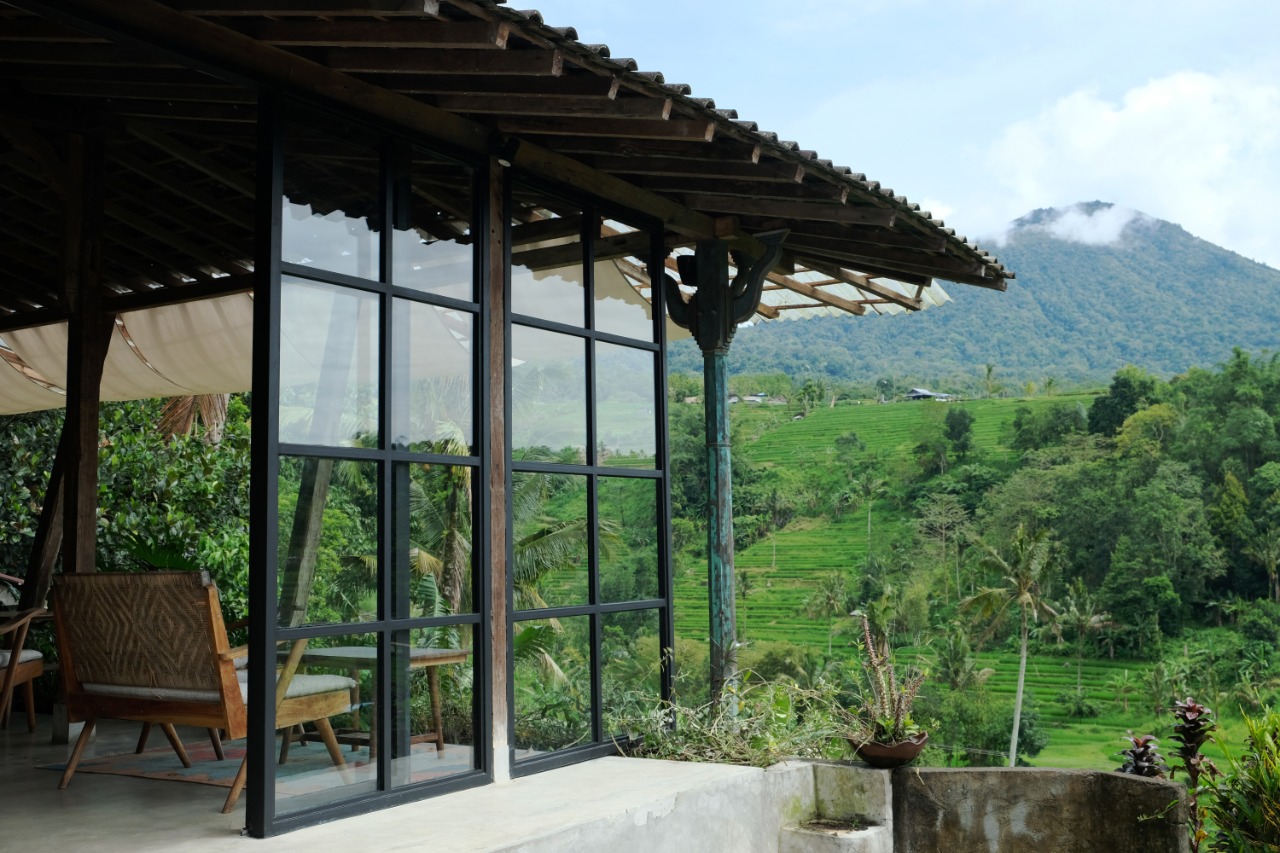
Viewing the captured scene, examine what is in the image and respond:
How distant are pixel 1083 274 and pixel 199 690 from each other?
88350 mm

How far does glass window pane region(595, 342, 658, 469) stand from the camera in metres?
5.07

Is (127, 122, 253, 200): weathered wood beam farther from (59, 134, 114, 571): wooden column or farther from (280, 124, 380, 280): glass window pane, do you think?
(280, 124, 380, 280): glass window pane

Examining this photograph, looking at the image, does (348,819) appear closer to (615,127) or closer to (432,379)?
(432,379)

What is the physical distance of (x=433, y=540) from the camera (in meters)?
4.11

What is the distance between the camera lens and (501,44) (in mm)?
3363

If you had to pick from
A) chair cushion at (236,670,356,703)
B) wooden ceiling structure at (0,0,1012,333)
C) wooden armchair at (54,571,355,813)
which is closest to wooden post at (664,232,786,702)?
wooden ceiling structure at (0,0,1012,333)

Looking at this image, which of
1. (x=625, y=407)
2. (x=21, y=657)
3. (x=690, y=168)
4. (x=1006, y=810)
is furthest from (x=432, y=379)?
(x=1006, y=810)

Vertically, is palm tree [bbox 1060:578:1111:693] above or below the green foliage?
below

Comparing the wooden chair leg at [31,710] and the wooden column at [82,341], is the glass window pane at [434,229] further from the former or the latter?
the wooden chair leg at [31,710]

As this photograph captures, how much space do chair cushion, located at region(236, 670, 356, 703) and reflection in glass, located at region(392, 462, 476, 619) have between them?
272mm

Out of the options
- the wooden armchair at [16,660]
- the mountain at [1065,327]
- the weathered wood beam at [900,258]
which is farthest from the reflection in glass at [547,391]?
the mountain at [1065,327]

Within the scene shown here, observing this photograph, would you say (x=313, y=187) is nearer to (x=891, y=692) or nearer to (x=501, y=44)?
(x=501, y=44)

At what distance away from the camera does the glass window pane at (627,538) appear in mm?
5039

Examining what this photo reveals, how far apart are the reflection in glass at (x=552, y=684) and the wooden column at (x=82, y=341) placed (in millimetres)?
2077
